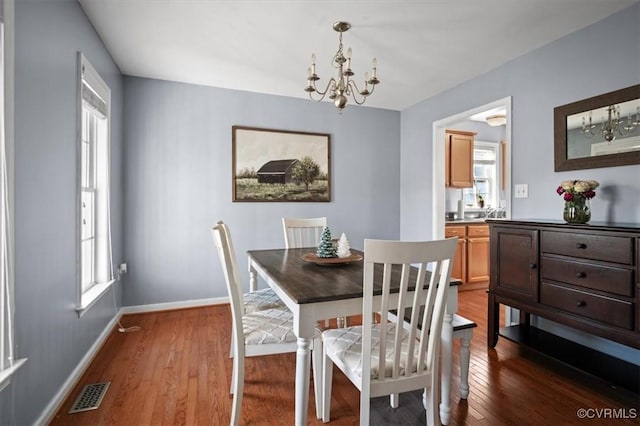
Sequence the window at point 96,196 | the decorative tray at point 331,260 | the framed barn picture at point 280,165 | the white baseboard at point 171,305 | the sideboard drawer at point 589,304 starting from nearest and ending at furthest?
the sideboard drawer at point 589,304, the decorative tray at point 331,260, the window at point 96,196, the white baseboard at point 171,305, the framed barn picture at point 280,165

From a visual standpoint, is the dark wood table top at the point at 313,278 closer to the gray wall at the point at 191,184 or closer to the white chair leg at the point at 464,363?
the white chair leg at the point at 464,363

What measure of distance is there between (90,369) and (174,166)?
201cm

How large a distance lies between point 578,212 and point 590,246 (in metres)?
0.30

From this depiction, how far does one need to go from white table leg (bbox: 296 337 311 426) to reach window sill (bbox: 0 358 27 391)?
115 centimetres

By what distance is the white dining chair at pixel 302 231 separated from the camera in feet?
9.64

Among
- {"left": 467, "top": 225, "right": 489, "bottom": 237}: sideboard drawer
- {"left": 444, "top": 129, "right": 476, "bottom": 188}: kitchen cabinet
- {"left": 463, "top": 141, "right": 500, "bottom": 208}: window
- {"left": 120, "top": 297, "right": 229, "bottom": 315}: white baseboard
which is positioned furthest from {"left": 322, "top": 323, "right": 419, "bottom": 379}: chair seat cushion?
{"left": 463, "top": 141, "right": 500, "bottom": 208}: window

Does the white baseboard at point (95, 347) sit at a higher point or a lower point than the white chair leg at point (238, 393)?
lower

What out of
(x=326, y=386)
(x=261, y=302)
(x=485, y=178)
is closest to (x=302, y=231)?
(x=261, y=302)

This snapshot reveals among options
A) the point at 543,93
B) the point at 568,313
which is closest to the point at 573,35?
the point at 543,93

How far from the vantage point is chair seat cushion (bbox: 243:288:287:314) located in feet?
7.01

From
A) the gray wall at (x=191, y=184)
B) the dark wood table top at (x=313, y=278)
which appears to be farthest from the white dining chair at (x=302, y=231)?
the gray wall at (x=191, y=184)

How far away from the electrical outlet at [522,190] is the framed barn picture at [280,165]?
2075 millimetres

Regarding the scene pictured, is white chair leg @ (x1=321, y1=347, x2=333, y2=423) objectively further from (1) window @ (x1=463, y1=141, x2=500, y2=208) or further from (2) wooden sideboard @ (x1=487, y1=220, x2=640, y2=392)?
(1) window @ (x1=463, y1=141, x2=500, y2=208)

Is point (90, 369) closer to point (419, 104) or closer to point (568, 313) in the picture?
point (568, 313)
